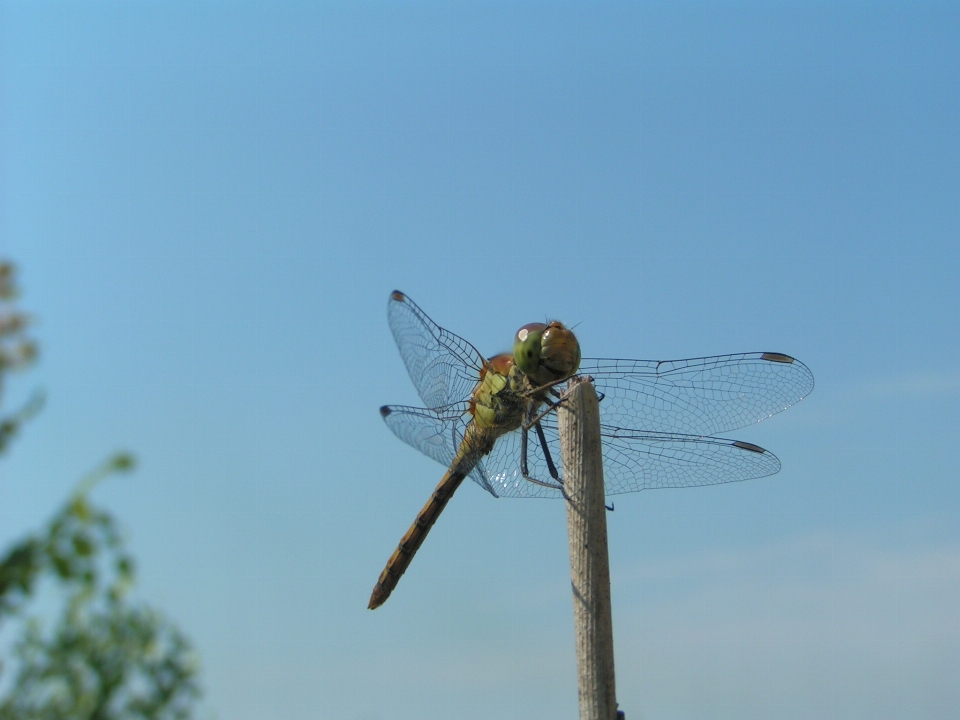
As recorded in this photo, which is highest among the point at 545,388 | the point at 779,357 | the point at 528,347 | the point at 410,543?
the point at 779,357

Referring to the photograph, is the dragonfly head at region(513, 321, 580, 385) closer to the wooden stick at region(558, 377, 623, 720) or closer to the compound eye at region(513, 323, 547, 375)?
the compound eye at region(513, 323, 547, 375)

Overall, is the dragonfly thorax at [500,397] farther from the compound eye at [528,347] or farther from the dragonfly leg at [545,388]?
the compound eye at [528,347]

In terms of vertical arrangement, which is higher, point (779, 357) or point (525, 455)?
point (779, 357)

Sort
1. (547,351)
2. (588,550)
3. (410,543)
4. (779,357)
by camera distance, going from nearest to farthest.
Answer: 1. (588,550)
2. (547,351)
3. (779,357)
4. (410,543)

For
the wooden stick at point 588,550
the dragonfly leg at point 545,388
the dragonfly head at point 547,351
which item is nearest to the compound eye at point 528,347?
the dragonfly head at point 547,351

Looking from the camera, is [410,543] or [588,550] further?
[410,543]

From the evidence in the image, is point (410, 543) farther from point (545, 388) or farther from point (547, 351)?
point (547, 351)

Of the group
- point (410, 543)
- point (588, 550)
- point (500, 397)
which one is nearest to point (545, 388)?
point (500, 397)

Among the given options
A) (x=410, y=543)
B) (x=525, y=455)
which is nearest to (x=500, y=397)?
(x=525, y=455)

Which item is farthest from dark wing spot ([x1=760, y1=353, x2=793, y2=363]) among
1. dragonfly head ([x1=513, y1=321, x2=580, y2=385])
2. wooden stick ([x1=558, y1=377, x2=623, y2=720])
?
Answer: wooden stick ([x1=558, y1=377, x2=623, y2=720])

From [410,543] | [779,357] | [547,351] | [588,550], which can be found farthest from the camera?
[410,543]
